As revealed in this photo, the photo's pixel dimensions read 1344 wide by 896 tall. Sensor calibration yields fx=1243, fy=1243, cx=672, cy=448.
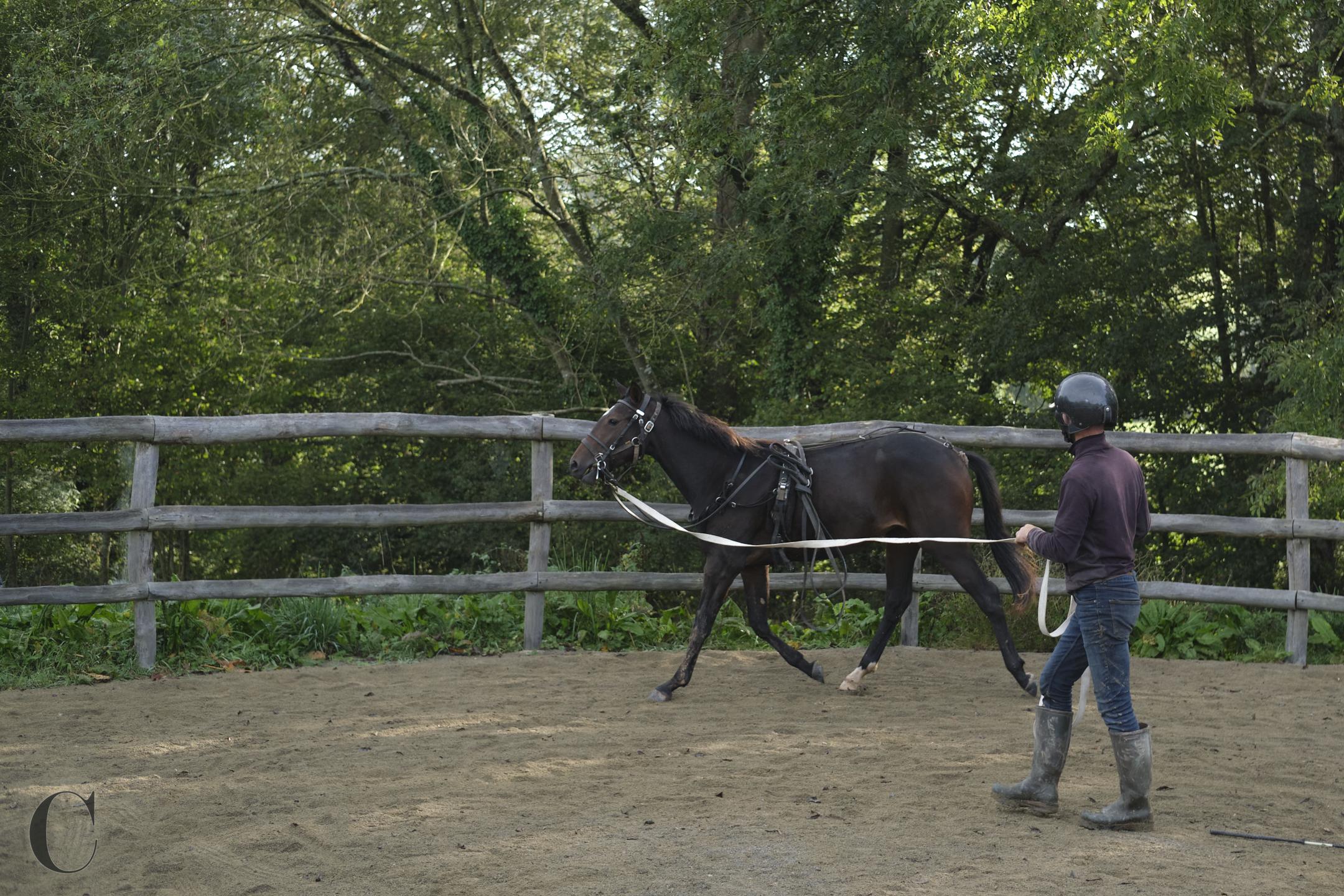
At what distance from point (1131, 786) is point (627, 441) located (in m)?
3.55

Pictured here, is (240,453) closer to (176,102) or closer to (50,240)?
(50,240)

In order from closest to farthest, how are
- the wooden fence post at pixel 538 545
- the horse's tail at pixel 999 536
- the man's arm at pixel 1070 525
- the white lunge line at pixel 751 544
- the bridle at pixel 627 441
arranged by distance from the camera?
the man's arm at pixel 1070 525 < the white lunge line at pixel 751 544 < the horse's tail at pixel 999 536 < the bridle at pixel 627 441 < the wooden fence post at pixel 538 545

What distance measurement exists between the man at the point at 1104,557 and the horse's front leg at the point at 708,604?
269 cm

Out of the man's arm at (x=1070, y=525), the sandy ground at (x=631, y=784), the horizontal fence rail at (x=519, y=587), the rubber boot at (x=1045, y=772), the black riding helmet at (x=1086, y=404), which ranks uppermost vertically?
the black riding helmet at (x=1086, y=404)

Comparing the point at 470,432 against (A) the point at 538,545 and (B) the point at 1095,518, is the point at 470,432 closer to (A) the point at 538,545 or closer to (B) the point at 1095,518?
(A) the point at 538,545

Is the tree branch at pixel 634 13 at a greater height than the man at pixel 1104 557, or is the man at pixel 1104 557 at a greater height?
the tree branch at pixel 634 13

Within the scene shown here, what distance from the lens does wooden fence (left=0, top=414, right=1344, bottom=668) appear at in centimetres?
756

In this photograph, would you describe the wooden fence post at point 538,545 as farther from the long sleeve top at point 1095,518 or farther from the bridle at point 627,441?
the long sleeve top at point 1095,518

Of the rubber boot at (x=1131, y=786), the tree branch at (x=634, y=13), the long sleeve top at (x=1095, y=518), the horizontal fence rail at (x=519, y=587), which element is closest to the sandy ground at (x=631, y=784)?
the rubber boot at (x=1131, y=786)

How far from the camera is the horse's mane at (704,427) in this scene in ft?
24.0

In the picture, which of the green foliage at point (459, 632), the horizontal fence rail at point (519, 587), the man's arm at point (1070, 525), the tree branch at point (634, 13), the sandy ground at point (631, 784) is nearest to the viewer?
the sandy ground at point (631, 784)

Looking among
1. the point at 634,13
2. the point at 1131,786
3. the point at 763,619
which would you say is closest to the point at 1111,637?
the point at 1131,786

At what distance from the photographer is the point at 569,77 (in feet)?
66.1

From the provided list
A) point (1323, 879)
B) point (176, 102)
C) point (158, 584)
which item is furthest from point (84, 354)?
point (1323, 879)
